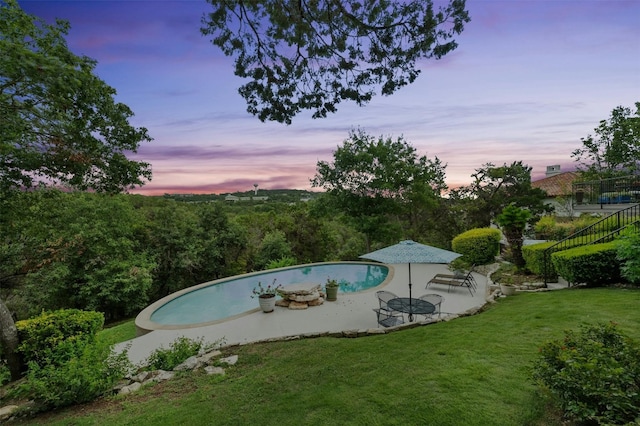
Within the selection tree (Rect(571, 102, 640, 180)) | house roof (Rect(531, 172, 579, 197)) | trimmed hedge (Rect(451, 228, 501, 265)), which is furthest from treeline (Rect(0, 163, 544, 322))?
tree (Rect(571, 102, 640, 180))

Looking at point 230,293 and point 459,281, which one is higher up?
point 459,281

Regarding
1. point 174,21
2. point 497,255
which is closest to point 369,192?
point 497,255

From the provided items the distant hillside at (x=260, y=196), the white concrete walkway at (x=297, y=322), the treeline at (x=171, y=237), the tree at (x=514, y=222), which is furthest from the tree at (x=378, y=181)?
the white concrete walkway at (x=297, y=322)

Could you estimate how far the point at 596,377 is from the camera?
2195 millimetres

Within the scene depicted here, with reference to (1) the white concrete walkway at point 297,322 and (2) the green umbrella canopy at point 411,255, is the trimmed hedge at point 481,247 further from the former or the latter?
(2) the green umbrella canopy at point 411,255

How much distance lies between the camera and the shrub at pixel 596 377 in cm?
203

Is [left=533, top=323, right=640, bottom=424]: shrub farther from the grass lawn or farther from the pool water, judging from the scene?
the pool water

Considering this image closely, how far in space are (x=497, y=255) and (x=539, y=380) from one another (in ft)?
44.1

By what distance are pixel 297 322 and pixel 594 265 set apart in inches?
307

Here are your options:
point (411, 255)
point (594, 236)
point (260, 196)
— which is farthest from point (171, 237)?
point (594, 236)

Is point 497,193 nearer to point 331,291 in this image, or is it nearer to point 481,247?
point 481,247

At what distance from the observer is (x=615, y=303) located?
5742 millimetres

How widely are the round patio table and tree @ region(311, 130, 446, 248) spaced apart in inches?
415

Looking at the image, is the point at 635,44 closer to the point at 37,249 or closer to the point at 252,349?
the point at 252,349
